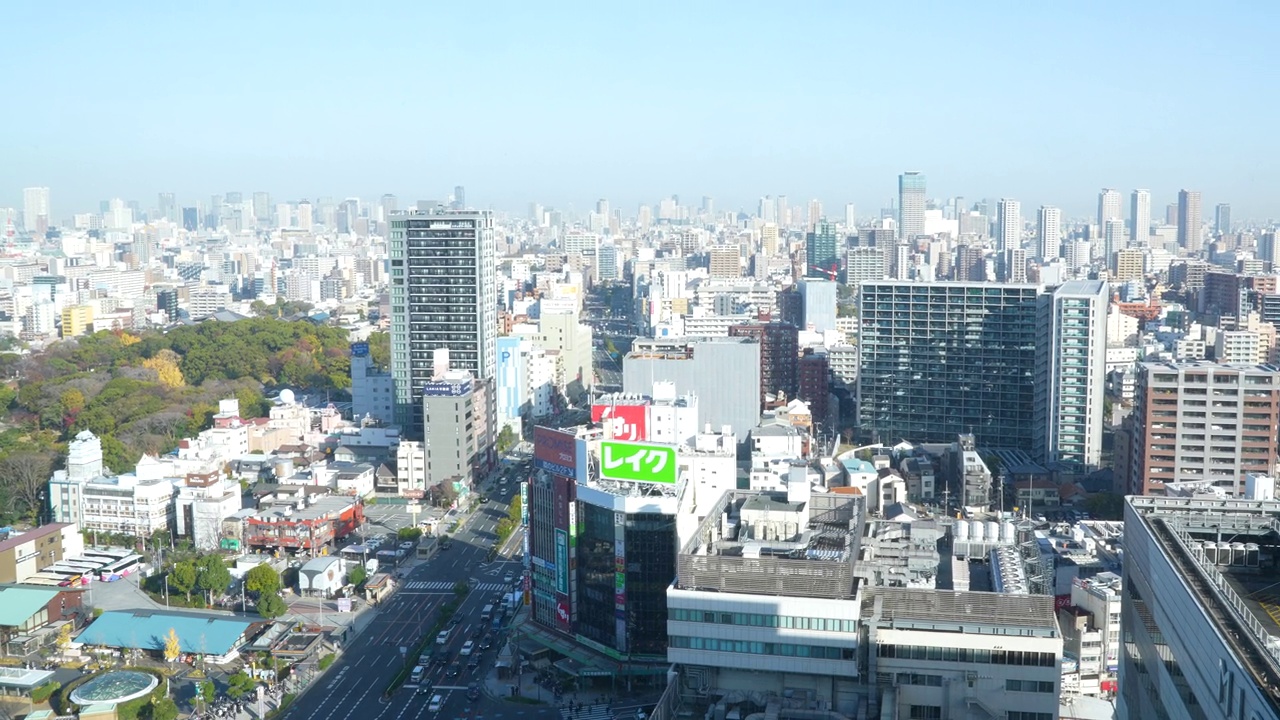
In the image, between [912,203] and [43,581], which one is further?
[912,203]

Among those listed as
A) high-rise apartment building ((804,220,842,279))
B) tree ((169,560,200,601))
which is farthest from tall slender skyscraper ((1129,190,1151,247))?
tree ((169,560,200,601))

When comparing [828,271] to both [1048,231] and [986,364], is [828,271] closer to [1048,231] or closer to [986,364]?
[1048,231]

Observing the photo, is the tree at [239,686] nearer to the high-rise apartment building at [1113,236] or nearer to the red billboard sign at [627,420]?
the red billboard sign at [627,420]

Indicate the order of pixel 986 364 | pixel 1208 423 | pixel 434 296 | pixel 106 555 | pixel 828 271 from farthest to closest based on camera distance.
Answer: pixel 828 271 → pixel 434 296 → pixel 986 364 → pixel 1208 423 → pixel 106 555

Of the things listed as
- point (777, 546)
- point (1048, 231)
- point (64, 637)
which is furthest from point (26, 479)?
point (1048, 231)

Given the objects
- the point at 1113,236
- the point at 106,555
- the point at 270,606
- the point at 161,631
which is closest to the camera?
the point at 161,631

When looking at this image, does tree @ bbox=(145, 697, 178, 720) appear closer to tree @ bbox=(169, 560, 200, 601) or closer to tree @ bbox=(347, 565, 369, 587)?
tree @ bbox=(169, 560, 200, 601)

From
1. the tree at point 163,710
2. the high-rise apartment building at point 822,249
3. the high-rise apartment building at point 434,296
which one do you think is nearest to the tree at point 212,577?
the tree at point 163,710
